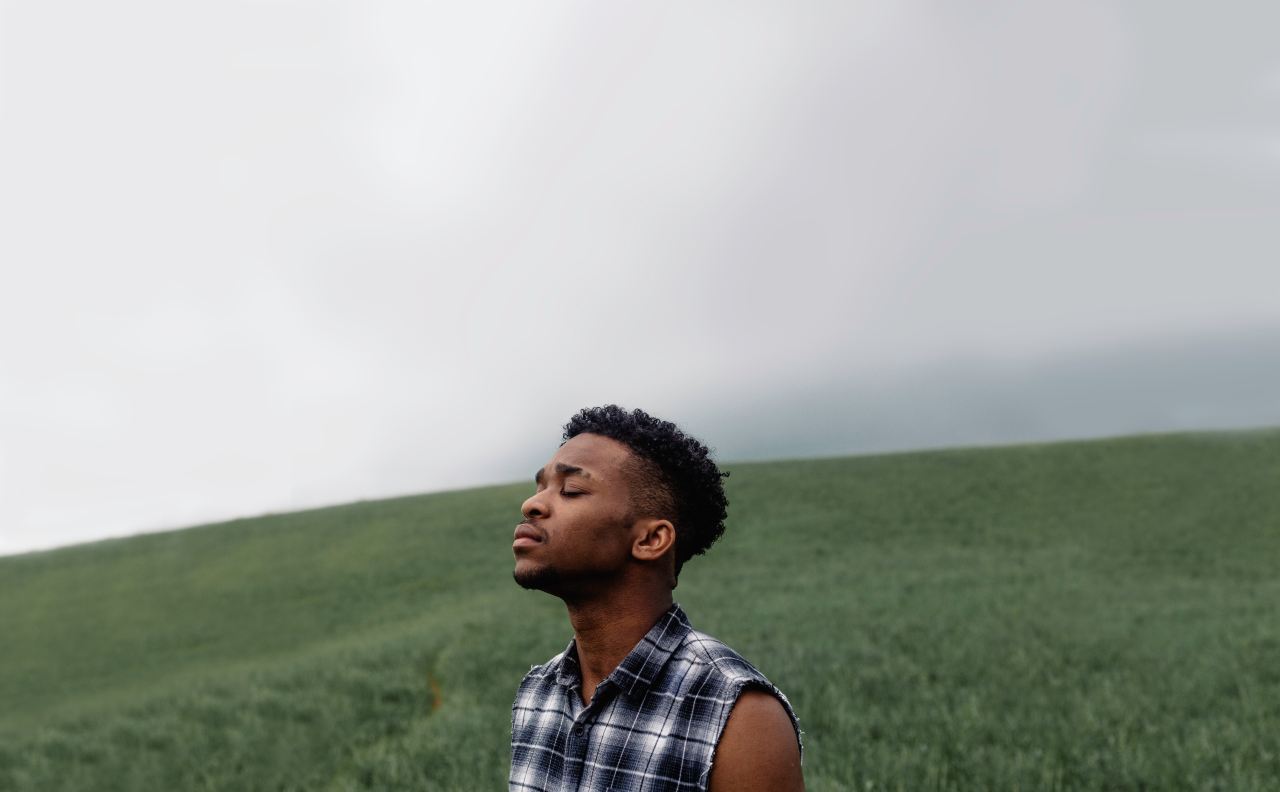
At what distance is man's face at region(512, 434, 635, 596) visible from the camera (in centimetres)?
240

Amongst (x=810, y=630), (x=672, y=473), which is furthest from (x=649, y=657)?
(x=810, y=630)

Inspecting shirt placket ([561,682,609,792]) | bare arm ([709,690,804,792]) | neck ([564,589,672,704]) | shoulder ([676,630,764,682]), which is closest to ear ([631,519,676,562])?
neck ([564,589,672,704])

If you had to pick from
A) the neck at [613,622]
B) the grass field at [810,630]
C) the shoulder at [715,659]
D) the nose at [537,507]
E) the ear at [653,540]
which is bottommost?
the grass field at [810,630]

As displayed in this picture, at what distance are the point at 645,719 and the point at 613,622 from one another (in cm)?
25

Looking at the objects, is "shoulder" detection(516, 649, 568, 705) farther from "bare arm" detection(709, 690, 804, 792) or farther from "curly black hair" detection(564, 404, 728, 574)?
"bare arm" detection(709, 690, 804, 792)

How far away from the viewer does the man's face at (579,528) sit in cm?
240

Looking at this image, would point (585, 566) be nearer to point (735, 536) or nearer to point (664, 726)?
point (664, 726)

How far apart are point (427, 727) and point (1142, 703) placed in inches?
300

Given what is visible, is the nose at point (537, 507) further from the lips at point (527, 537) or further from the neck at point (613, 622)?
the neck at point (613, 622)

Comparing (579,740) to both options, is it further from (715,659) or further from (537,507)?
(537,507)

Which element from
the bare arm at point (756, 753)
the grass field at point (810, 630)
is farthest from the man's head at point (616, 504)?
the grass field at point (810, 630)

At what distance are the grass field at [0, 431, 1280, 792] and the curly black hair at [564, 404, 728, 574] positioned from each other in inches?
207

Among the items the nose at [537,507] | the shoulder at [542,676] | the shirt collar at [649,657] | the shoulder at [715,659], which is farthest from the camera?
Result: the shoulder at [542,676]

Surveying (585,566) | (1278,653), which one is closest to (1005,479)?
(1278,653)
